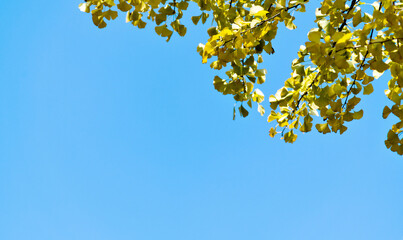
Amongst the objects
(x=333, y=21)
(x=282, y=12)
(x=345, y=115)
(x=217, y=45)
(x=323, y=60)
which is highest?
Result: (x=333, y=21)

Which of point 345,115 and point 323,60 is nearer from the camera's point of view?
point 323,60

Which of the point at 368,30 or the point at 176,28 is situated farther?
the point at 176,28

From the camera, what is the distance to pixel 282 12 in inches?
82.6

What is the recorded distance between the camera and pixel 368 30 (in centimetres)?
158

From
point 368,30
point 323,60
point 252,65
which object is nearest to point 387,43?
point 368,30

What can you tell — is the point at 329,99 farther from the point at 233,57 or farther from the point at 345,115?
the point at 233,57

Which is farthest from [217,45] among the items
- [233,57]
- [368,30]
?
[368,30]

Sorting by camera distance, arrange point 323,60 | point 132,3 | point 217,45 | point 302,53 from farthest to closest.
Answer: point 302,53
point 132,3
point 217,45
point 323,60

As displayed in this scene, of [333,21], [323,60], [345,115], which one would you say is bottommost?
[323,60]

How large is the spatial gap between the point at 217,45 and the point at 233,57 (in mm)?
Answer: 128

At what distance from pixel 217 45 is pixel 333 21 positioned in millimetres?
920

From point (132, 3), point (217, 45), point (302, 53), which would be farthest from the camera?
point (302, 53)

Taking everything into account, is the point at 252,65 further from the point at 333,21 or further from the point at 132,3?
the point at 132,3

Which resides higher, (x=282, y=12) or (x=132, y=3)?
(x=132, y=3)
